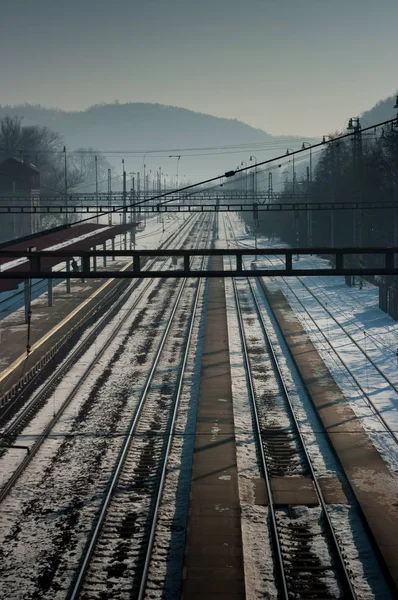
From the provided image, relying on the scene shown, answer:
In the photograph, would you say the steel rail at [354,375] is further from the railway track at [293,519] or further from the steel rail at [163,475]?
A: the steel rail at [163,475]

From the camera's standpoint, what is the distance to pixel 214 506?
13.3 meters

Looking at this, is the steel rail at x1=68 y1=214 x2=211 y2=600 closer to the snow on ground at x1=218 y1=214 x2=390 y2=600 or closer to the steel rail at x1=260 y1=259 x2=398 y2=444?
the snow on ground at x1=218 y1=214 x2=390 y2=600

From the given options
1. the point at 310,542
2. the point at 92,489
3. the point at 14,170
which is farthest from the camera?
the point at 14,170

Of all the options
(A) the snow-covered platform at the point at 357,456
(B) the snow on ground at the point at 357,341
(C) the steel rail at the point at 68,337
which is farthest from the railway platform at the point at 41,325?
(B) the snow on ground at the point at 357,341

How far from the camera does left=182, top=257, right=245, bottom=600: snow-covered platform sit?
10.7m

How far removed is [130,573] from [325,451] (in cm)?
623

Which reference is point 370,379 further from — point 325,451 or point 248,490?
point 248,490

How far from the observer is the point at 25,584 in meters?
10.8

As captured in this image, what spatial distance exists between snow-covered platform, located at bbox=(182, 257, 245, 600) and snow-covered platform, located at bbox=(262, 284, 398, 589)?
2.17 metres

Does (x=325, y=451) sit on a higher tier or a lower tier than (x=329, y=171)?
lower

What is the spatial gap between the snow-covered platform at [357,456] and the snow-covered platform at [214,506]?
2.17 metres

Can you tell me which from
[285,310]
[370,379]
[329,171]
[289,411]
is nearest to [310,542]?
[289,411]

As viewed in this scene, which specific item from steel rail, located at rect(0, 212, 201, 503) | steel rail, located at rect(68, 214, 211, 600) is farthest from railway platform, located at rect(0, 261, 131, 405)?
steel rail, located at rect(68, 214, 211, 600)

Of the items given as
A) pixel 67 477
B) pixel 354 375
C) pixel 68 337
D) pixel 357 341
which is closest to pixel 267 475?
pixel 67 477
